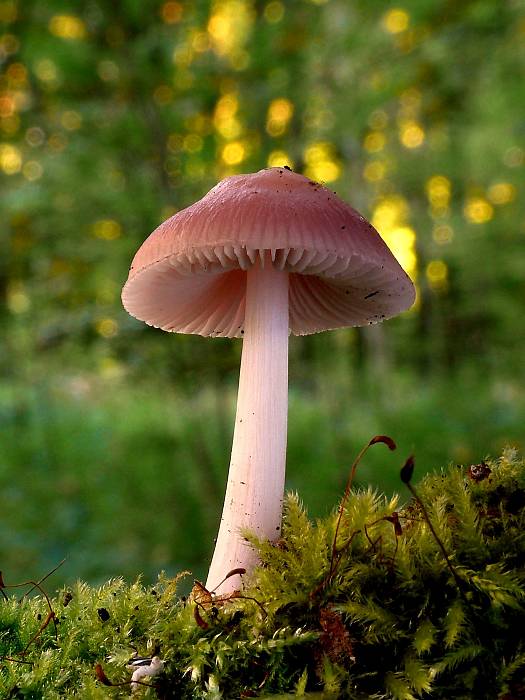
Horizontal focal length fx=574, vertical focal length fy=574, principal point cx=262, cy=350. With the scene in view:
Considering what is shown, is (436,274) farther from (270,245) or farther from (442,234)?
(270,245)

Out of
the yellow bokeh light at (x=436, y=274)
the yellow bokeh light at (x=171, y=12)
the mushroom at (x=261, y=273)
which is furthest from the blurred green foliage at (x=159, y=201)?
the yellow bokeh light at (x=436, y=274)

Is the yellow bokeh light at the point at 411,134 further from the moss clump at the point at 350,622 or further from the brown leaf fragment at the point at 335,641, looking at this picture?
the brown leaf fragment at the point at 335,641

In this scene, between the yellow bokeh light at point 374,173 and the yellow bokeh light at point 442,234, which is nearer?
the yellow bokeh light at point 442,234

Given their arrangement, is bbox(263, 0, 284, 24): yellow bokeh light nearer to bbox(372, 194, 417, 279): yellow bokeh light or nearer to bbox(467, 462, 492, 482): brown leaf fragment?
bbox(467, 462, 492, 482): brown leaf fragment

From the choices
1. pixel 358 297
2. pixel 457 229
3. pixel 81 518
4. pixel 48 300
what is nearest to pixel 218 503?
pixel 81 518

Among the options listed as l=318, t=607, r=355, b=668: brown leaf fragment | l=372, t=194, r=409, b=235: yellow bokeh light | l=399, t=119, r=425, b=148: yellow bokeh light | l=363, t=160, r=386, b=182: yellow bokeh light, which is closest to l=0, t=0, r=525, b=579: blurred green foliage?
l=318, t=607, r=355, b=668: brown leaf fragment

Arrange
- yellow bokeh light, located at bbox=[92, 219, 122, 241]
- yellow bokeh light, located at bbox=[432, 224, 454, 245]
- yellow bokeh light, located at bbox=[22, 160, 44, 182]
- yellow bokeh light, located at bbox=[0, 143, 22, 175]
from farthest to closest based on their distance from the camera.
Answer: yellow bokeh light, located at bbox=[432, 224, 454, 245] < yellow bokeh light, located at bbox=[0, 143, 22, 175] < yellow bokeh light, located at bbox=[92, 219, 122, 241] < yellow bokeh light, located at bbox=[22, 160, 44, 182]
